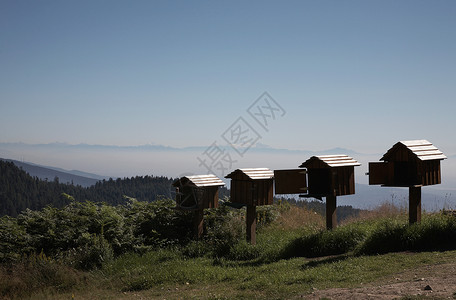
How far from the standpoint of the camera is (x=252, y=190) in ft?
39.7

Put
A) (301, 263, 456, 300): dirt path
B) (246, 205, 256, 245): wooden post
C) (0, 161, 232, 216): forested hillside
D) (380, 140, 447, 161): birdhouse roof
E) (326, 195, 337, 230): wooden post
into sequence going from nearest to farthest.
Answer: (301, 263, 456, 300): dirt path
(380, 140, 447, 161): birdhouse roof
(326, 195, 337, 230): wooden post
(246, 205, 256, 245): wooden post
(0, 161, 232, 216): forested hillside

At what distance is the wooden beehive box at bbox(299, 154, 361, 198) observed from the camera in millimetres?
11578

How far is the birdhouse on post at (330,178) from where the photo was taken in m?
11.6

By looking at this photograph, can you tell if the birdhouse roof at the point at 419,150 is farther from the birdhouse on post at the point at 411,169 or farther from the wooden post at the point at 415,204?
the wooden post at the point at 415,204

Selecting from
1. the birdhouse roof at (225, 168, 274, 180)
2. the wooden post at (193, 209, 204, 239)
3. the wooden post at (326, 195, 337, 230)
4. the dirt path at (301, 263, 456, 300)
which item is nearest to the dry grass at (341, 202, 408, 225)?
the wooden post at (326, 195, 337, 230)

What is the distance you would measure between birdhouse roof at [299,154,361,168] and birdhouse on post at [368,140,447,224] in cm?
63

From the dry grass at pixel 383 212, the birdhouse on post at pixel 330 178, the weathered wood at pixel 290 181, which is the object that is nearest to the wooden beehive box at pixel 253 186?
the weathered wood at pixel 290 181

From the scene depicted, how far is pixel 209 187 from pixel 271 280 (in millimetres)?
4796

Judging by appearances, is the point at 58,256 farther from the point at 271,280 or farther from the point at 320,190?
the point at 320,190

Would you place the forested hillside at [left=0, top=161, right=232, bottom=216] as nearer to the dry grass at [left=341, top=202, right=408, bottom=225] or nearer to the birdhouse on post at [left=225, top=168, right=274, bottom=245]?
the dry grass at [left=341, top=202, right=408, bottom=225]

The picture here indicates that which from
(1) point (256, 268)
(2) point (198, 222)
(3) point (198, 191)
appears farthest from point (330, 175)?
(2) point (198, 222)

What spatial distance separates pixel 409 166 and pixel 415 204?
1006mm

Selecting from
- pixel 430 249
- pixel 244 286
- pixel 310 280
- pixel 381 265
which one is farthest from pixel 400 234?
pixel 244 286

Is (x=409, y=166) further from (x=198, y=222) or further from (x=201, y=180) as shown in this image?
(x=198, y=222)
